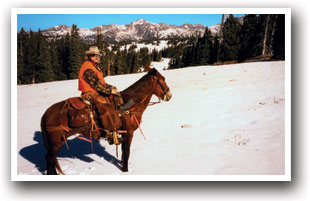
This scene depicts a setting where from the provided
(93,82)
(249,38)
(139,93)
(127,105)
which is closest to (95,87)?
(93,82)

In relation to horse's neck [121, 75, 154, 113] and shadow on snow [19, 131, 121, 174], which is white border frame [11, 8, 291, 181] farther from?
horse's neck [121, 75, 154, 113]

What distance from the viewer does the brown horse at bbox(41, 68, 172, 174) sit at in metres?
4.53

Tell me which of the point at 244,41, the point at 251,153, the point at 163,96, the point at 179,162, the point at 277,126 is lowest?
the point at 179,162

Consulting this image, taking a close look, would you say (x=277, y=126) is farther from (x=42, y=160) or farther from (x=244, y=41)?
(x=244, y=41)

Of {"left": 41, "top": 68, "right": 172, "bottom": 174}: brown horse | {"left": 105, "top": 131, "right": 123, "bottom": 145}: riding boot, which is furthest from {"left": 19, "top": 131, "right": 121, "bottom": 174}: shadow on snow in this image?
{"left": 105, "top": 131, "right": 123, "bottom": 145}: riding boot

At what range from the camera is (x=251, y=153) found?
475 centimetres

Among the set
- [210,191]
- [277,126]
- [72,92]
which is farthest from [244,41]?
[210,191]

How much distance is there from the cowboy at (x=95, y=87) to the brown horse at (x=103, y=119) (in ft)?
0.51

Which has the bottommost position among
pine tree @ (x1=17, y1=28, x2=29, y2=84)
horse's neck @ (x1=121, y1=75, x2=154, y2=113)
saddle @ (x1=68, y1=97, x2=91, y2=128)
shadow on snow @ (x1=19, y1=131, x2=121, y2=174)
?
shadow on snow @ (x1=19, y1=131, x2=121, y2=174)

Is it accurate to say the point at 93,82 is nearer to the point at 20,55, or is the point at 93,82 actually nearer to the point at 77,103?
the point at 77,103

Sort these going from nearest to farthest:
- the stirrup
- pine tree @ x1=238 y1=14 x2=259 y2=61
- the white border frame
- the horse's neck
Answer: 1. the white border frame
2. the stirrup
3. the horse's neck
4. pine tree @ x1=238 y1=14 x2=259 y2=61

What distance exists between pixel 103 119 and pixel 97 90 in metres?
0.77

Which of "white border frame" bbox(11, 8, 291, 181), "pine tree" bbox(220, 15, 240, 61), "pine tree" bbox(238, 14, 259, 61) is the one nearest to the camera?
"white border frame" bbox(11, 8, 291, 181)
